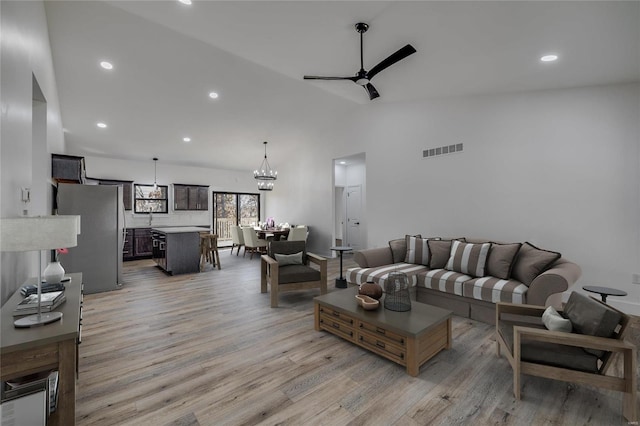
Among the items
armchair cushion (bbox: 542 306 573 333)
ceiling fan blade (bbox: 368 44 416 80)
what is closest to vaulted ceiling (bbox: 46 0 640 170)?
ceiling fan blade (bbox: 368 44 416 80)

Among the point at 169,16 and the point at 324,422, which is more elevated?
the point at 169,16

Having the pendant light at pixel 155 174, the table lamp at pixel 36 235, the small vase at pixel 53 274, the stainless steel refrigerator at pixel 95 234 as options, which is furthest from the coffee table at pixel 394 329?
the pendant light at pixel 155 174

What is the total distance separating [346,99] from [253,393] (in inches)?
222

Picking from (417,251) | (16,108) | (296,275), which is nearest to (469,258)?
(417,251)

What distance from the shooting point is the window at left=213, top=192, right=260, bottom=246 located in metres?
9.46

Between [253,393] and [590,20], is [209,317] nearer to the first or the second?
[253,393]

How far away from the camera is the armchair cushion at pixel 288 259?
13.3ft

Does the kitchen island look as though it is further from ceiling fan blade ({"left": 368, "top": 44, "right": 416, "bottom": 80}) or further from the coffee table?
ceiling fan blade ({"left": 368, "top": 44, "right": 416, "bottom": 80})

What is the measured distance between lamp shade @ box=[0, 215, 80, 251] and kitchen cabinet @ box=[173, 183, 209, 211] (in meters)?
7.60

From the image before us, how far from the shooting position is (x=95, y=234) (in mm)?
4371

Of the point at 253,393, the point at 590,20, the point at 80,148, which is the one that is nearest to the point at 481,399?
the point at 253,393

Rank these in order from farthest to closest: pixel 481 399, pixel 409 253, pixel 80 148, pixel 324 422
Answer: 1. pixel 80 148
2. pixel 409 253
3. pixel 481 399
4. pixel 324 422

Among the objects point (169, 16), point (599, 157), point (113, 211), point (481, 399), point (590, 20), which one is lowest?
point (481, 399)

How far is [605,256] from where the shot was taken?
3.41 metres
